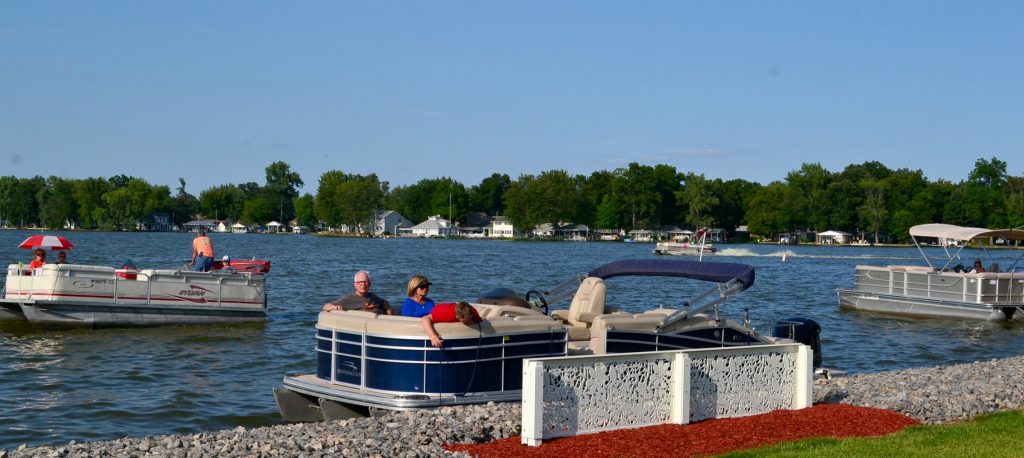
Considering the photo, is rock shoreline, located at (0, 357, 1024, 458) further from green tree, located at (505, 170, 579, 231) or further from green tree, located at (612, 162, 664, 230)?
green tree, located at (612, 162, 664, 230)

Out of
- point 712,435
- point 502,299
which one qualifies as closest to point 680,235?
point 502,299

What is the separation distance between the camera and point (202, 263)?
91.4ft

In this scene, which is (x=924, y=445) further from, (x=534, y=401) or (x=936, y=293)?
(x=936, y=293)

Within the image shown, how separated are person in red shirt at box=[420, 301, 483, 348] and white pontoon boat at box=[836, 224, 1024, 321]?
83.4ft

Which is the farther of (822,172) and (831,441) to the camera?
(822,172)

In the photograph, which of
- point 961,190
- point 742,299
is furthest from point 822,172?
point 742,299

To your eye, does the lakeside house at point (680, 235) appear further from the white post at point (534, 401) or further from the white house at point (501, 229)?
the white post at point (534, 401)

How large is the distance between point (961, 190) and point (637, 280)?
12694 centimetres

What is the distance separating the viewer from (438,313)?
40.9 feet

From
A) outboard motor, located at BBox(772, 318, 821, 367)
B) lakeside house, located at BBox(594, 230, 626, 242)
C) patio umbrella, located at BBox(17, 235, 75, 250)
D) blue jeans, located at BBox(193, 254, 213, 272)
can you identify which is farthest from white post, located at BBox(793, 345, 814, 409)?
lakeside house, located at BBox(594, 230, 626, 242)

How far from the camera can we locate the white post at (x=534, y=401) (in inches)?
396

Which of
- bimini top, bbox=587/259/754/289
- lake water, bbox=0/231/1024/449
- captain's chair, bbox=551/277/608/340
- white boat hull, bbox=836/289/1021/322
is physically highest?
bimini top, bbox=587/259/754/289

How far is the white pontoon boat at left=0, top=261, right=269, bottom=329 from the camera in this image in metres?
25.3

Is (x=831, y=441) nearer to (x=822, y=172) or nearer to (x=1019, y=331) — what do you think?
(x=1019, y=331)
